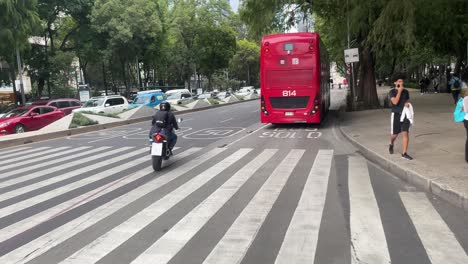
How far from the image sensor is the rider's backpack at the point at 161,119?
1040 centimetres

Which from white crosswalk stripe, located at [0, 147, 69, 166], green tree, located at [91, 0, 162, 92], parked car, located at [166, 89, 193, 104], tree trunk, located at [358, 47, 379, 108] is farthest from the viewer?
green tree, located at [91, 0, 162, 92]

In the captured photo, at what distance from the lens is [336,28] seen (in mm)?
24141

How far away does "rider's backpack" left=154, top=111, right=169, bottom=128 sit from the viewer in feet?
34.1

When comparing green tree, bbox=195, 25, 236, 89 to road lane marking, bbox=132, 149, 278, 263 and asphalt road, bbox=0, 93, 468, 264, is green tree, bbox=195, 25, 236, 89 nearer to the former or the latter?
asphalt road, bbox=0, 93, 468, 264

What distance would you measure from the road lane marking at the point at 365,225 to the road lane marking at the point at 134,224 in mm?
2691

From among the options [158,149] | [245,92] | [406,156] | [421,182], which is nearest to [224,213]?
[421,182]

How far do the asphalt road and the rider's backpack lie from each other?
98cm

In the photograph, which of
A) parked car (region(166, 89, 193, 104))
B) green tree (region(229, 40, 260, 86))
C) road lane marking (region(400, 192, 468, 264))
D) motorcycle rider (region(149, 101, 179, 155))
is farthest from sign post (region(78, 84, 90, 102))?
green tree (region(229, 40, 260, 86))

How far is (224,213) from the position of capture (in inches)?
248

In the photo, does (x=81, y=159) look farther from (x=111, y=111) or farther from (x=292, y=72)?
(x=111, y=111)

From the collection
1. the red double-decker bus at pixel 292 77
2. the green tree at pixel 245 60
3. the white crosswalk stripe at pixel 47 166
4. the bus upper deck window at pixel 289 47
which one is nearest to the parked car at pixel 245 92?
the green tree at pixel 245 60

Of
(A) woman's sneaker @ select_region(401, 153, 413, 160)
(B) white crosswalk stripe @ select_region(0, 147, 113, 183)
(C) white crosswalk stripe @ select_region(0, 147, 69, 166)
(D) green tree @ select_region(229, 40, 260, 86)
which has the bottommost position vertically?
(C) white crosswalk stripe @ select_region(0, 147, 69, 166)

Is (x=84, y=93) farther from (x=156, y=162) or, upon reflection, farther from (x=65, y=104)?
(x=156, y=162)

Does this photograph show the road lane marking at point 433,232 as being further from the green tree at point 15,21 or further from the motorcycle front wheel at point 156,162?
the green tree at point 15,21
